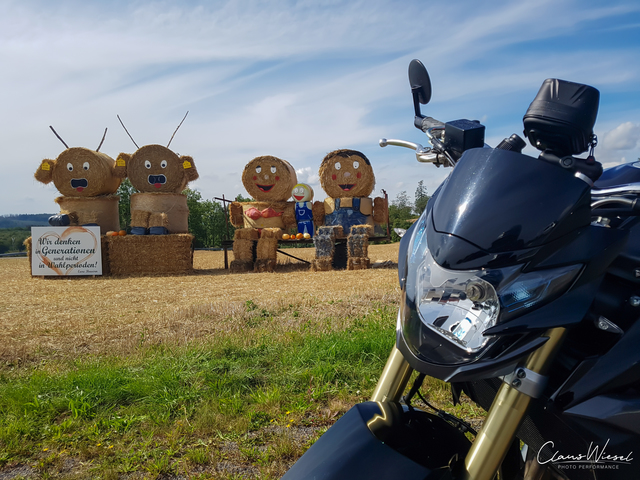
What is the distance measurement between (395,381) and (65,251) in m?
12.0

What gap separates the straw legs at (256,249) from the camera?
11.9m

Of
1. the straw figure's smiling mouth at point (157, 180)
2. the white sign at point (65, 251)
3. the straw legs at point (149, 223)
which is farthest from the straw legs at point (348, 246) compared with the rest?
the white sign at point (65, 251)

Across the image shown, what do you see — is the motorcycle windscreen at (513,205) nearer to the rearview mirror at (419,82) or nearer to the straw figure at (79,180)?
the rearview mirror at (419,82)

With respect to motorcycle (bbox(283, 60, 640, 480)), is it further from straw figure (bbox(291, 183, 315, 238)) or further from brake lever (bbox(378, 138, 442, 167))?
straw figure (bbox(291, 183, 315, 238))

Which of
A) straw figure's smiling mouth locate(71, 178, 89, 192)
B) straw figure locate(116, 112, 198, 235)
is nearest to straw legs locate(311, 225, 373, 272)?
straw figure locate(116, 112, 198, 235)

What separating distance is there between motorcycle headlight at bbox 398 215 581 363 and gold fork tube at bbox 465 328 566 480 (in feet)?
0.31

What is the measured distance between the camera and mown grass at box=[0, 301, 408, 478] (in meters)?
2.16

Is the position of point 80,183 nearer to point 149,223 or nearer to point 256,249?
point 149,223

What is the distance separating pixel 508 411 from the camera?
0.94 metres

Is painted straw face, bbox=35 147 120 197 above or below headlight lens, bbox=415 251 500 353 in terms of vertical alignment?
above

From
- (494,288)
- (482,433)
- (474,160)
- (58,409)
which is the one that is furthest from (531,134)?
(58,409)

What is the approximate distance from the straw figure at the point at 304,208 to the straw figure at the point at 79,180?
4913 millimetres

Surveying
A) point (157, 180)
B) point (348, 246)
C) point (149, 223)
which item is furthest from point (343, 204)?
point (149, 223)

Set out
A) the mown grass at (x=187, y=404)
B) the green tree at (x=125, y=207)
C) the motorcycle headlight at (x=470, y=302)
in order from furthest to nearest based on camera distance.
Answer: the green tree at (x=125, y=207), the mown grass at (x=187, y=404), the motorcycle headlight at (x=470, y=302)
